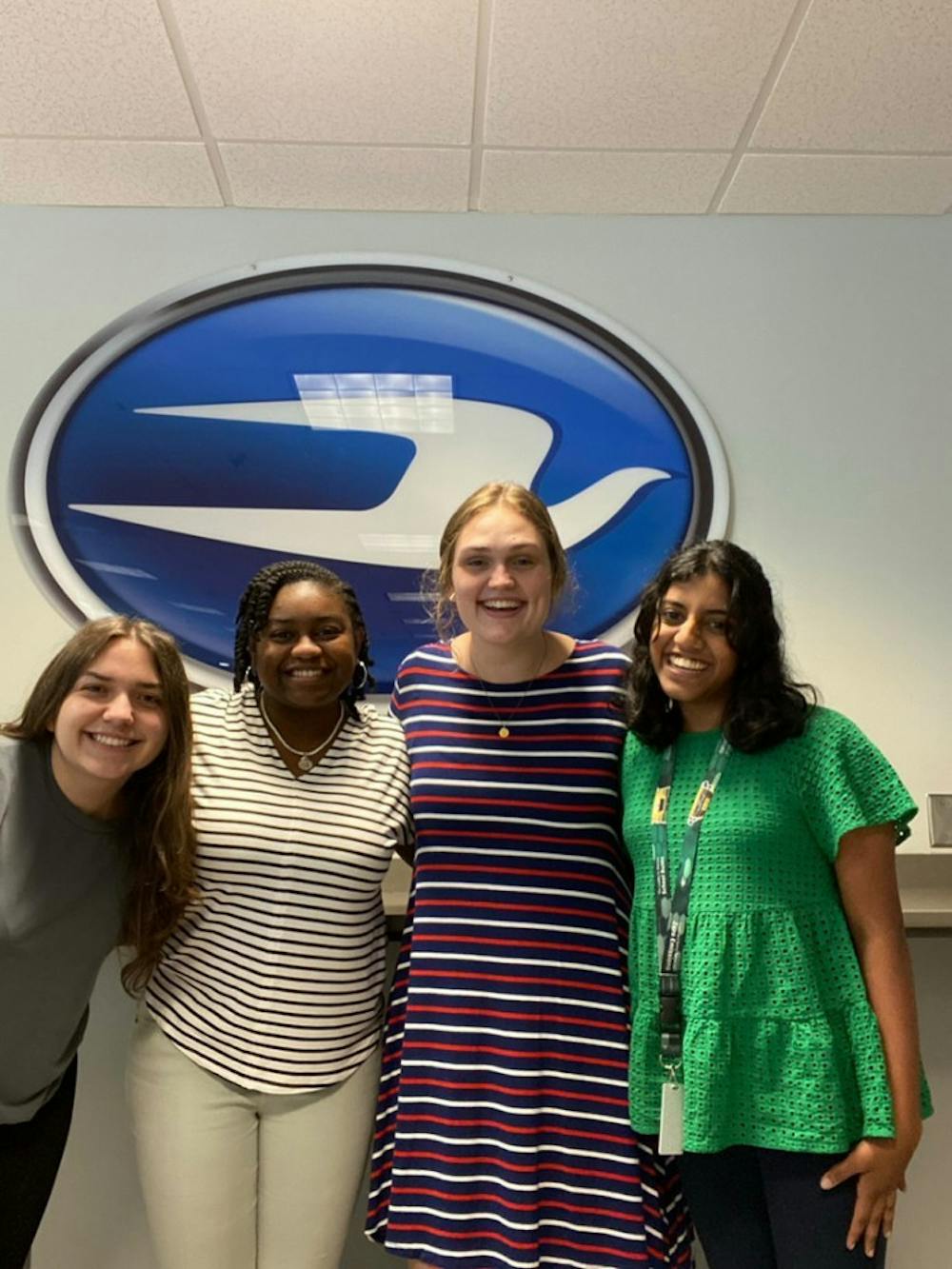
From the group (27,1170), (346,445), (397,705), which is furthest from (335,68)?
(27,1170)

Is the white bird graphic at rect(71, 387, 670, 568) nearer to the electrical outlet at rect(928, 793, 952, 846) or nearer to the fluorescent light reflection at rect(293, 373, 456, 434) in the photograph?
the fluorescent light reflection at rect(293, 373, 456, 434)

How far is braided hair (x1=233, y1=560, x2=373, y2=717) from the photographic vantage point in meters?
1.78

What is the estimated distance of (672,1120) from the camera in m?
1.39

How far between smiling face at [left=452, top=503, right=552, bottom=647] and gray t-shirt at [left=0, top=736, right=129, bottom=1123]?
2.32 ft

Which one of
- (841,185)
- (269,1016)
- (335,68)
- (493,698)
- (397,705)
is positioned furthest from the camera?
(841,185)

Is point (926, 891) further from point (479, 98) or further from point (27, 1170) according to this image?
point (479, 98)

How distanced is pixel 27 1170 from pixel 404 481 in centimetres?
165

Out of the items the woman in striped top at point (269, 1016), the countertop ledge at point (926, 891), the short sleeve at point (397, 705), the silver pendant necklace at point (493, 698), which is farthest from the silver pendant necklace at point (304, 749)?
the countertop ledge at point (926, 891)

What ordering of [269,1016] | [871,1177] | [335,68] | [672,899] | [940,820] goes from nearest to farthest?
[871,1177] < [672,899] < [269,1016] < [335,68] < [940,820]

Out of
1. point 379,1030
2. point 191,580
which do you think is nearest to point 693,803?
point 379,1030

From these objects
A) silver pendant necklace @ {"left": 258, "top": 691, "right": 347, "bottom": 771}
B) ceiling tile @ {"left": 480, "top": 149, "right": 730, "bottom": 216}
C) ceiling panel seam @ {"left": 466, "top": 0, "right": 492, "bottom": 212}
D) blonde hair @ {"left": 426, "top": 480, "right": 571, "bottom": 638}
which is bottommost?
silver pendant necklace @ {"left": 258, "top": 691, "right": 347, "bottom": 771}

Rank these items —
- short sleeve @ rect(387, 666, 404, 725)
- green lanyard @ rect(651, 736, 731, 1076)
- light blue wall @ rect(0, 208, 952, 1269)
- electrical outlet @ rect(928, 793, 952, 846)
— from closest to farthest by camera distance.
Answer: green lanyard @ rect(651, 736, 731, 1076) < short sleeve @ rect(387, 666, 404, 725) < electrical outlet @ rect(928, 793, 952, 846) < light blue wall @ rect(0, 208, 952, 1269)

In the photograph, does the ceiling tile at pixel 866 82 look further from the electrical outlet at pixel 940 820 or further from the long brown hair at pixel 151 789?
the long brown hair at pixel 151 789

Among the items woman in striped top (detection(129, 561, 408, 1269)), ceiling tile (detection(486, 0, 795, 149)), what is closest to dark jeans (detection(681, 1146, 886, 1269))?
woman in striped top (detection(129, 561, 408, 1269))
